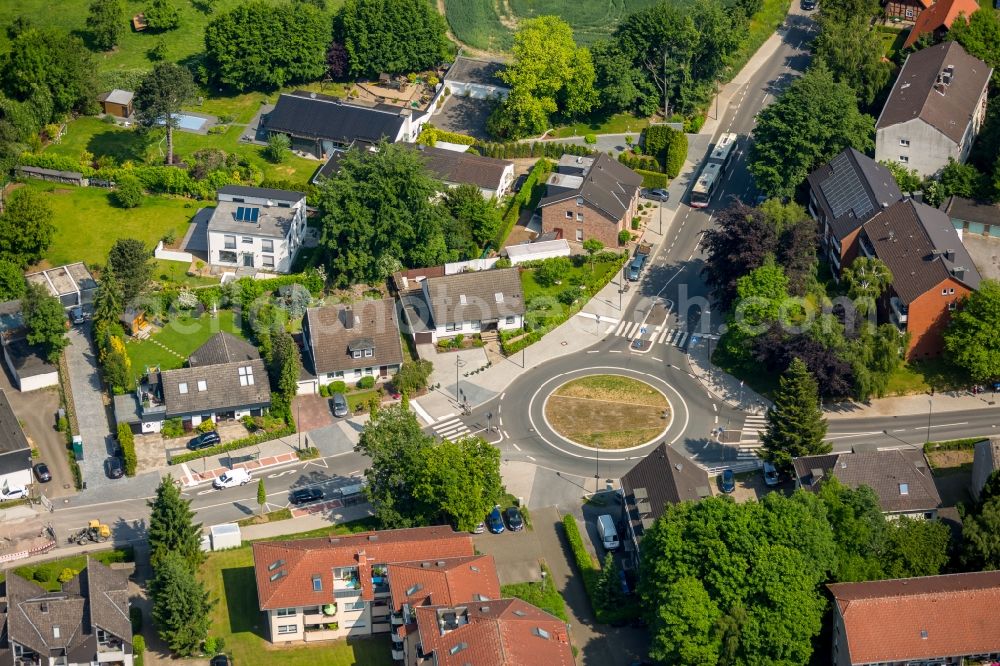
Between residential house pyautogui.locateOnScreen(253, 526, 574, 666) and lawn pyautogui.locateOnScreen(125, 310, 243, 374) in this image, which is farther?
lawn pyautogui.locateOnScreen(125, 310, 243, 374)

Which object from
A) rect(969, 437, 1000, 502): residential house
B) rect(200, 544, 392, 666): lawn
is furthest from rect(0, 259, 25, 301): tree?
rect(969, 437, 1000, 502): residential house

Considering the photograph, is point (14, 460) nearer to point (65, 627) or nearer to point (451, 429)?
point (65, 627)

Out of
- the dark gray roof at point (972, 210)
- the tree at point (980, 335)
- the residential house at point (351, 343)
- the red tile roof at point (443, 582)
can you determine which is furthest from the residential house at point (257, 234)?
the dark gray roof at point (972, 210)

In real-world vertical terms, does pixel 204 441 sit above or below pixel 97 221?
above

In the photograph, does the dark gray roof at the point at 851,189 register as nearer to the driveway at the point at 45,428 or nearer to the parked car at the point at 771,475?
the parked car at the point at 771,475

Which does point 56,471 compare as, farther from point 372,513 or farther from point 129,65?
point 129,65

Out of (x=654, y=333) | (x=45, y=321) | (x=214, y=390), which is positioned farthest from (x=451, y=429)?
(x=45, y=321)

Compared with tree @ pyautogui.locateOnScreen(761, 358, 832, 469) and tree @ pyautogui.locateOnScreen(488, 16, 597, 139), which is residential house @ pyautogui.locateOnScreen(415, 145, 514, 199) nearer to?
tree @ pyautogui.locateOnScreen(488, 16, 597, 139)
